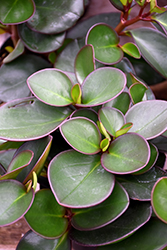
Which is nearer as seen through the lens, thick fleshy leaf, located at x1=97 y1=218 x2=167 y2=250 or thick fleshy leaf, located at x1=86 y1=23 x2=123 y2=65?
thick fleshy leaf, located at x1=97 y1=218 x2=167 y2=250

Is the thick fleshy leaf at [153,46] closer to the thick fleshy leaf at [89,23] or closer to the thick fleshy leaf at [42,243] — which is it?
the thick fleshy leaf at [89,23]

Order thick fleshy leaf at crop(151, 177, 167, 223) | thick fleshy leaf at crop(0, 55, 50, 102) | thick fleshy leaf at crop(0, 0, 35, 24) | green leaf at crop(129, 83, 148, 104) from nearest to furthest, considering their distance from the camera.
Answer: thick fleshy leaf at crop(151, 177, 167, 223), green leaf at crop(129, 83, 148, 104), thick fleshy leaf at crop(0, 0, 35, 24), thick fleshy leaf at crop(0, 55, 50, 102)

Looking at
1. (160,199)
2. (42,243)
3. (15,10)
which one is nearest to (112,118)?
(160,199)

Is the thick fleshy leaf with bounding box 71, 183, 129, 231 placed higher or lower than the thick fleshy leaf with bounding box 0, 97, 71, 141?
lower

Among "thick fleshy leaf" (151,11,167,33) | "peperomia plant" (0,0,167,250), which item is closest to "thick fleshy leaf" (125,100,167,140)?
"peperomia plant" (0,0,167,250)

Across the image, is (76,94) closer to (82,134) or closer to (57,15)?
(82,134)

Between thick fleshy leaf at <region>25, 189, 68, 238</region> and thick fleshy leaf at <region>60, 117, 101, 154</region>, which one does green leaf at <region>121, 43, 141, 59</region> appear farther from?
thick fleshy leaf at <region>25, 189, 68, 238</region>

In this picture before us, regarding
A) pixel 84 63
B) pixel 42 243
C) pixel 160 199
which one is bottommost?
pixel 42 243

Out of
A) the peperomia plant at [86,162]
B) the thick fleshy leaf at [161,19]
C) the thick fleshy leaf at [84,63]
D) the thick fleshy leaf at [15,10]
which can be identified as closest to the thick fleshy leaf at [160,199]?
the peperomia plant at [86,162]
